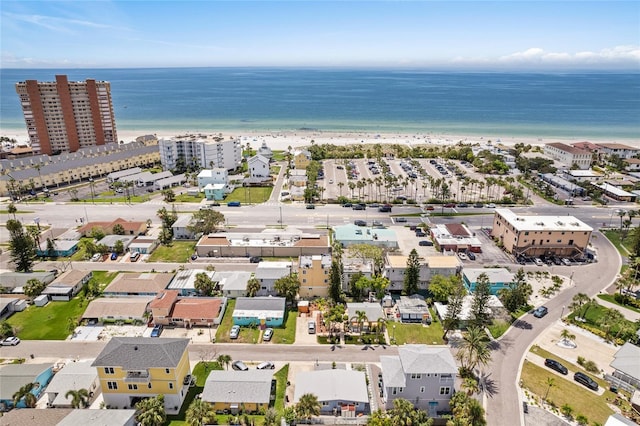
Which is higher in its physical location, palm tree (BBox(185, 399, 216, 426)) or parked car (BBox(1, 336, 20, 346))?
palm tree (BBox(185, 399, 216, 426))

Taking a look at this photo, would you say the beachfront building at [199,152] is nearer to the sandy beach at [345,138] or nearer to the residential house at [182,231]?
the sandy beach at [345,138]

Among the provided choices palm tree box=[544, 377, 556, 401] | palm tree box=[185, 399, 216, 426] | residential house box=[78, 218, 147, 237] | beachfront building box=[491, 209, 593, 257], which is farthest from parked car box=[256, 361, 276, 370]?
beachfront building box=[491, 209, 593, 257]

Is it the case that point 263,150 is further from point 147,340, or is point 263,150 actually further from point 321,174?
point 147,340

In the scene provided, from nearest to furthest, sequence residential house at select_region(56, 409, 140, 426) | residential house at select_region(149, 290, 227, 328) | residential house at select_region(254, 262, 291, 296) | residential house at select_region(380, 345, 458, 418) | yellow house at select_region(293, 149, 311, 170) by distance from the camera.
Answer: residential house at select_region(56, 409, 140, 426) < residential house at select_region(380, 345, 458, 418) < residential house at select_region(149, 290, 227, 328) < residential house at select_region(254, 262, 291, 296) < yellow house at select_region(293, 149, 311, 170)

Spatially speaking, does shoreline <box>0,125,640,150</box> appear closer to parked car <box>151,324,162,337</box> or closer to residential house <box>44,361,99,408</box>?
parked car <box>151,324,162,337</box>

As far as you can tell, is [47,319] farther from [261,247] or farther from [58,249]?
[261,247]

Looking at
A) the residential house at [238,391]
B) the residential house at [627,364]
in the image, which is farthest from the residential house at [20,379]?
the residential house at [627,364]
